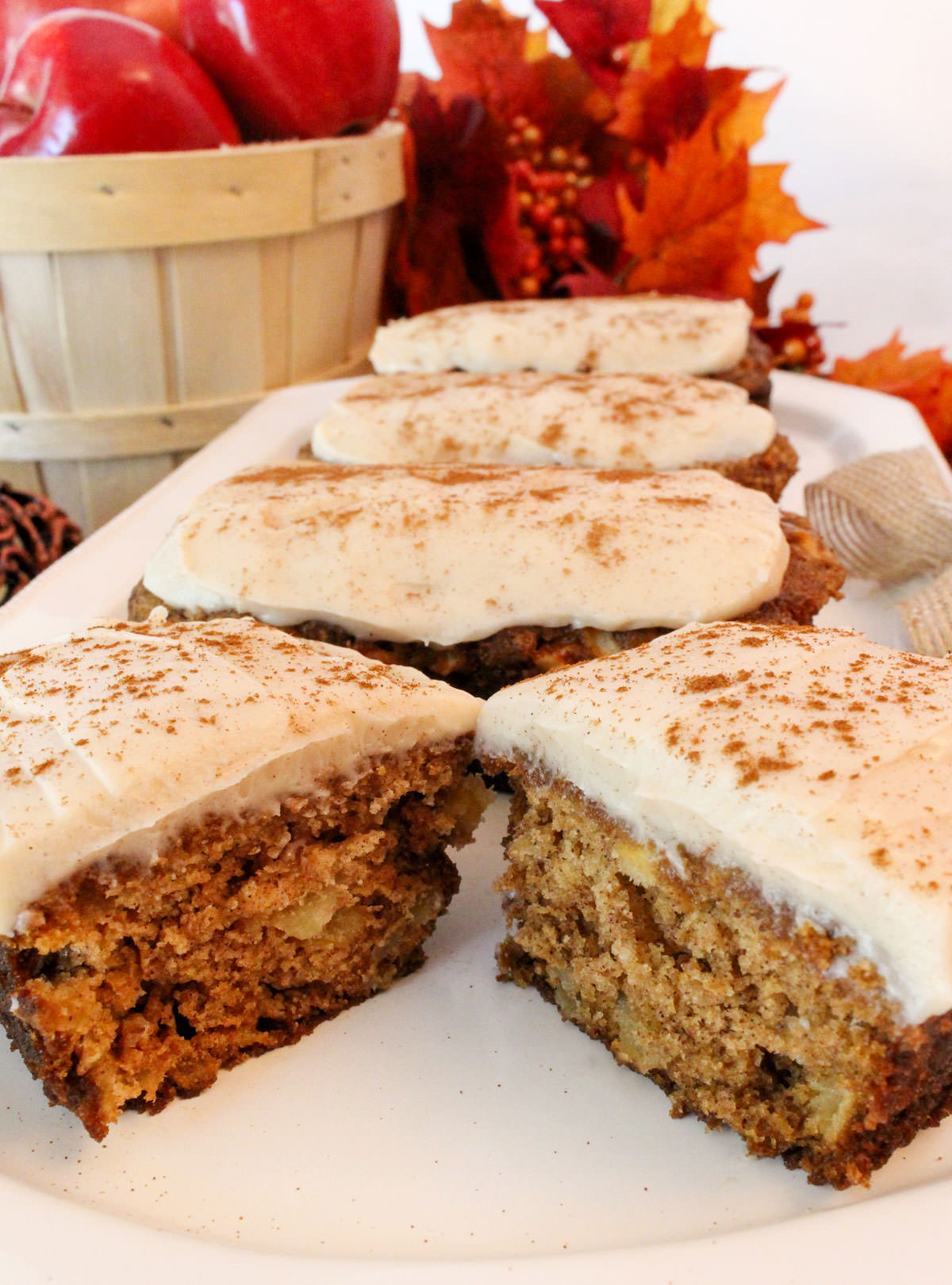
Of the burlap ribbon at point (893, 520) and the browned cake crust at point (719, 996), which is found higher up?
the browned cake crust at point (719, 996)

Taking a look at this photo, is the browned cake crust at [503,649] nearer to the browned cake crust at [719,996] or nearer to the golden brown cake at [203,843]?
the golden brown cake at [203,843]

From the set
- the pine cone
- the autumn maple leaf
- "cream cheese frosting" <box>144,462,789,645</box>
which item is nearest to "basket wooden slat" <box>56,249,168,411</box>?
the pine cone

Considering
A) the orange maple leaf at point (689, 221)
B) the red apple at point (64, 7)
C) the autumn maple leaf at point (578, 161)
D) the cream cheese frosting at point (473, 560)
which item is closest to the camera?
the cream cheese frosting at point (473, 560)

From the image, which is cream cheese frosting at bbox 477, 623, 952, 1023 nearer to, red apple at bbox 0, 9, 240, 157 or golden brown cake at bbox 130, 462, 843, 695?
golden brown cake at bbox 130, 462, 843, 695

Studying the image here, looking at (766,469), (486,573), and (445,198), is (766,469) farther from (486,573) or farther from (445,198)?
(445,198)

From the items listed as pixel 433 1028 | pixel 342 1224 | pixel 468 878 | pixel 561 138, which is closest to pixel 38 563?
pixel 468 878

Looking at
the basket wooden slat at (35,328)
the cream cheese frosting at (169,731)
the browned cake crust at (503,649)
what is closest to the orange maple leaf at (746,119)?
the basket wooden slat at (35,328)

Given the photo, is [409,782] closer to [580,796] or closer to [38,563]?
[580,796]

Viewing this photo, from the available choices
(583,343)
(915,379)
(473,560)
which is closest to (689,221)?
(583,343)
